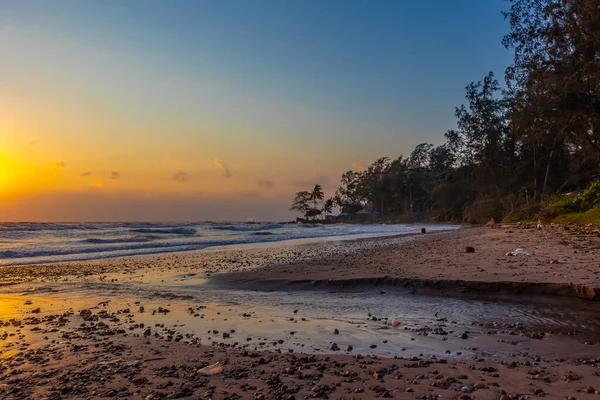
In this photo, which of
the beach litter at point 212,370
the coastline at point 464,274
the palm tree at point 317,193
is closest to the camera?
the beach litter at point 212,370

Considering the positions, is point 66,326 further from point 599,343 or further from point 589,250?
point 589,250

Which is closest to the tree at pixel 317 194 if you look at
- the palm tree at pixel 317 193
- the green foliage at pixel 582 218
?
the palm tree at pixel 317 193

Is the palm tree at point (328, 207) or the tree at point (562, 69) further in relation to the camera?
the palm tree at point (328, 207)

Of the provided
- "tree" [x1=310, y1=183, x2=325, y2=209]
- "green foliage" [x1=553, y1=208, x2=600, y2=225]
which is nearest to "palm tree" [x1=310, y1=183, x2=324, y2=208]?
"tree" [x1=310, y1=183, x2=325, y2=209]

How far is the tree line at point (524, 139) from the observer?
63.2 feet

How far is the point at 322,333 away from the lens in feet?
20.7

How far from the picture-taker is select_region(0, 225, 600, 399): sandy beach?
415cm

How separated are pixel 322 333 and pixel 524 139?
1861 inches

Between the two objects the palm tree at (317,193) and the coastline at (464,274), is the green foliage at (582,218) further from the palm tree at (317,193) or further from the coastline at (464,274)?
the palm tree at (317,193)

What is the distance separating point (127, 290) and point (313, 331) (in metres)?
6.72

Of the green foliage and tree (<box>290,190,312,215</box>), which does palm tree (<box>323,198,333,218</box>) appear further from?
the green foliage

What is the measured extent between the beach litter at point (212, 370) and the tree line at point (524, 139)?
1960cm

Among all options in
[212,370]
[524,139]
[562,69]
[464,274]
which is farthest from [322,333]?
[524,139]

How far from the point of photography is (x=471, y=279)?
9367 mm
